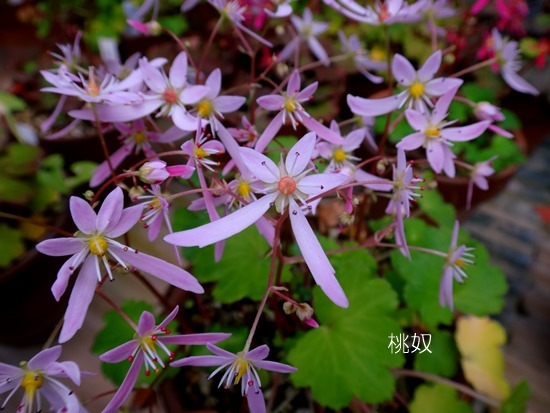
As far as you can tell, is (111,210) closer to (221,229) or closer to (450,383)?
(221,229)

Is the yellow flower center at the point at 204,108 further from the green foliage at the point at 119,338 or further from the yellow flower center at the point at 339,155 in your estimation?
the green foliage at the point at 119,338

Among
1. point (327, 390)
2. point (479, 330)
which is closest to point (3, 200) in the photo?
point (327, 390)

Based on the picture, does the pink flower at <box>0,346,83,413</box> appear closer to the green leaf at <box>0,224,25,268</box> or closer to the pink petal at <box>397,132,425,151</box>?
the pink petal at <box>397,132,425,151</box>

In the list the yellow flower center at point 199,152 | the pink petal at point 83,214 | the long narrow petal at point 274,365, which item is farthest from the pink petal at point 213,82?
the long narrow petal at point 274,365

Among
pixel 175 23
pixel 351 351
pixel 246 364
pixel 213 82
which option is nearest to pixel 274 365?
pixel 246 364

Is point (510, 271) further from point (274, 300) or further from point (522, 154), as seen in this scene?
point (274, 300)

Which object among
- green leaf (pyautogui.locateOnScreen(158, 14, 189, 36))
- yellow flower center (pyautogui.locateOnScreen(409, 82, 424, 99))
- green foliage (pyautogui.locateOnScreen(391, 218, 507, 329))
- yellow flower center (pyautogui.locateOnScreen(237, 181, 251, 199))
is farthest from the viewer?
green leaf (pyautogui.locateOnScreen(158, 14, 189, 36))

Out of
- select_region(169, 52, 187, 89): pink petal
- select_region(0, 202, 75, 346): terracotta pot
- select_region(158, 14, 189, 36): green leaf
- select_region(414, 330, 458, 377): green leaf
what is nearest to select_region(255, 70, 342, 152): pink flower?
select_region(169, 52, 187, 89): pink petal
